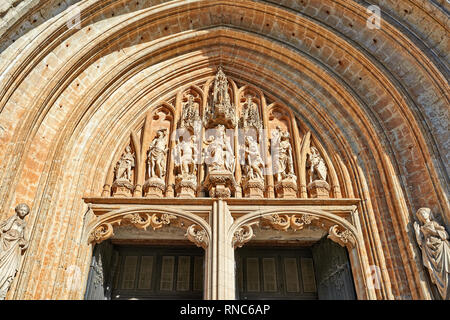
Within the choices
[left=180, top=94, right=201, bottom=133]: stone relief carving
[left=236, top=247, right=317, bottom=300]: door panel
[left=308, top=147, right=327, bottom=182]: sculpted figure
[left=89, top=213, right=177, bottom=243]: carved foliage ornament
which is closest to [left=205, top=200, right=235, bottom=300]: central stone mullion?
[left=89, top=213, right=177, bottom=243]: carved foliage ornament

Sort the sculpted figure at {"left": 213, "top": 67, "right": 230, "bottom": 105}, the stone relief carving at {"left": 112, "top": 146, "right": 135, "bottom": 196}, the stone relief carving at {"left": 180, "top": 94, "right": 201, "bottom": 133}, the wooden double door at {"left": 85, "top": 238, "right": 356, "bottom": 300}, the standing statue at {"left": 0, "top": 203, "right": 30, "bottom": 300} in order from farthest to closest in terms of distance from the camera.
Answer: the sculpted figure at {"left": 213, "top": 67, "right": 230, "bottom": 105}, the stone relief carving at {"left": 180, "top": 94, "right": 201, "bottom": 133}, the wooden double door at {"left": 85, "top": 238, "right": 356, "bottom": 300}, the stone relief carving at {"left": 112, "top": 146, "right": 135, "bottom": 196}, the standing statue at {"left": 0, "top": 203, "right": 30, "bottom": 300}

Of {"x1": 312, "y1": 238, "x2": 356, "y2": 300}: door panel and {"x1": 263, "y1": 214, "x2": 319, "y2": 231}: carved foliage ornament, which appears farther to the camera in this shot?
{"x1": 263, "y1": 214, "x2": 319, "y2": 231}: carved foliage ornament

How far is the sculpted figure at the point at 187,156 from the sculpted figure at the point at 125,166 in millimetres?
914

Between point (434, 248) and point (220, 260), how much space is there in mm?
3234

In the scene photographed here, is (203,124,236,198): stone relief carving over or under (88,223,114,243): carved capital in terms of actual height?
over

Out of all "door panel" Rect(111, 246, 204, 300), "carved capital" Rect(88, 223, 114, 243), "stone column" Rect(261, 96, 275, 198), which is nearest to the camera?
"carved capital" Rect(88, 223, 114, 243)

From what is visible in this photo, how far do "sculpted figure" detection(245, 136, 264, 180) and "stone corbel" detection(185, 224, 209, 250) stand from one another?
1495mm

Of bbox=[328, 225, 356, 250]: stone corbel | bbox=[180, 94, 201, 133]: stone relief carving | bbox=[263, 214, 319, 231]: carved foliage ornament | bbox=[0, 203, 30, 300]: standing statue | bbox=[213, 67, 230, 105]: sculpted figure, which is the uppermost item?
bbox=[213, 67, 230, 105]: sculpted figure

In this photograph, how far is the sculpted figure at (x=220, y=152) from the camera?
7477 mm

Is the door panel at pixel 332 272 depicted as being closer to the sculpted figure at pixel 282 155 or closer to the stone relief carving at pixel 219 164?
the sculpted figure at pixel 282 155

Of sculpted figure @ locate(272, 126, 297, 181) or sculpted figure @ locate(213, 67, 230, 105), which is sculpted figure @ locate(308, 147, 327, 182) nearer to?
sculpted figure @ locate(272, 126, 297, 181)

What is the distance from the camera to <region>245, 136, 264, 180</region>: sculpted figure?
25.0 feet

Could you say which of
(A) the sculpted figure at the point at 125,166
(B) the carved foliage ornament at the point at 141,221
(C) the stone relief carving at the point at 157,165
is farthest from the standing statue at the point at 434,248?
(A) the sculpted figure at the point at 125,166

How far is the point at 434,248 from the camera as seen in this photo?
5770mm
